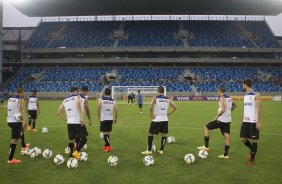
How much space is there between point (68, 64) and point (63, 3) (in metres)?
18.3

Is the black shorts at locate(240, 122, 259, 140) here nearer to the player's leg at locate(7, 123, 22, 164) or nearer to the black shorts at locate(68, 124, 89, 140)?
the black shorts at locate(68, 124, 89, 140)

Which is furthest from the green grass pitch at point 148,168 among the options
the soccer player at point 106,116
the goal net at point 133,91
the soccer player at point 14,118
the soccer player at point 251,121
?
the goal net at point 133,91

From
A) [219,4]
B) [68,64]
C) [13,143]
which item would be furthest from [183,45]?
[13,143]

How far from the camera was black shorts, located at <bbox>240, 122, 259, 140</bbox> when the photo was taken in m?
9.98

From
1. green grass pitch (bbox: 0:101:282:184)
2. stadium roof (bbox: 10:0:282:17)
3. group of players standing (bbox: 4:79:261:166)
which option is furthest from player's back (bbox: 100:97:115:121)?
stadium roof (bbox: 10:0:282:17)

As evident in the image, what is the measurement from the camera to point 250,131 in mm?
10070

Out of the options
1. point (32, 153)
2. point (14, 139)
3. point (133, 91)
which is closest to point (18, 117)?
point (14, 139)

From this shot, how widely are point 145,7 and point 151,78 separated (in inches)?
607

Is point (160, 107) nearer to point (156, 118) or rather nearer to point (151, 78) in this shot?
point (156, 118)

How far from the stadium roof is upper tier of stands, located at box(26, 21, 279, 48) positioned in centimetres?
524

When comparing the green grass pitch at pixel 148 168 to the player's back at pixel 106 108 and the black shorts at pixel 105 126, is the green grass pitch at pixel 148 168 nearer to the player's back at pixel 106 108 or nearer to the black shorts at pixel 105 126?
the black shorts at pixel 105 126

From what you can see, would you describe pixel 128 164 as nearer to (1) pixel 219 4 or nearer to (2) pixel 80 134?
(2) pixel 80 134

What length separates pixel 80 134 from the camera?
34.1 ft

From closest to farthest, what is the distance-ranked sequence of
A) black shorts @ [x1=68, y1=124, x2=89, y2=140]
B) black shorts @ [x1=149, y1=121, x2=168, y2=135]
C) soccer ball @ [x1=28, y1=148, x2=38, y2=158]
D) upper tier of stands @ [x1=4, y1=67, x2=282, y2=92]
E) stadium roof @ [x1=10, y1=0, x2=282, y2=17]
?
black shorts @ [x1=68, y1=124, x2=89, y2=140], soccer ball @ [x1=28, y1=148, x2=38, y2=158], black shorts @ [x1=149, y1=121, x2=168, y2=135], stadium roof @ [x1=10, y1=0, x2=282, y2=17], upper tier of stands @ [x1=4, y1=67, x2=282, y2=92]
